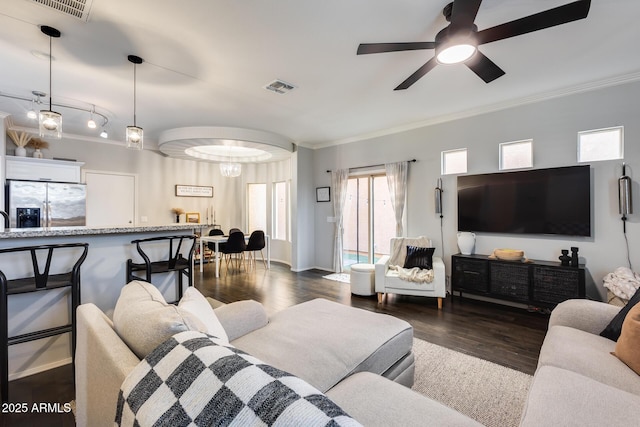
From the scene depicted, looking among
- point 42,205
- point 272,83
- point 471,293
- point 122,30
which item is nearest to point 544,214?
point 471,293

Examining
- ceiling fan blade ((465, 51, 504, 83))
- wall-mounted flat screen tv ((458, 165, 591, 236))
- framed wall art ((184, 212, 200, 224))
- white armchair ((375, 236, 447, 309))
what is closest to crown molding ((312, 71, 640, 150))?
wall-mounted flat screen tv ((458, 165, 591, 236))

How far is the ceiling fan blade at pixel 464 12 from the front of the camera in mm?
1684

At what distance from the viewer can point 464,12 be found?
1.75 m

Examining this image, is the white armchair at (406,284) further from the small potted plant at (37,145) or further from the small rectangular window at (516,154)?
the small potted plant at (37,145)

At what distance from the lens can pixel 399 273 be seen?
3984 millimetres

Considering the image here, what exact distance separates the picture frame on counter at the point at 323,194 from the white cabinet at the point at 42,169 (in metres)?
4.48

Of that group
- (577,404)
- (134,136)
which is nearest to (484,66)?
(577,404)

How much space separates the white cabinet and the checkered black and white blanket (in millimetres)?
5775

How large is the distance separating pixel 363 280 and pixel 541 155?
2.86m

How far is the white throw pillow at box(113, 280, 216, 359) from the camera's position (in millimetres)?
986

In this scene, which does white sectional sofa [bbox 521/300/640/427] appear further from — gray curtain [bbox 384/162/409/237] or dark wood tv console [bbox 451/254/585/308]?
gray curtain [bbox 384/162/409/237]

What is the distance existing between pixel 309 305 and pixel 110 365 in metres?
1.51

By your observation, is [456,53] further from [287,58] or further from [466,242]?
[466,242]

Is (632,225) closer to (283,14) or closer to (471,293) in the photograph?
(471,293)
